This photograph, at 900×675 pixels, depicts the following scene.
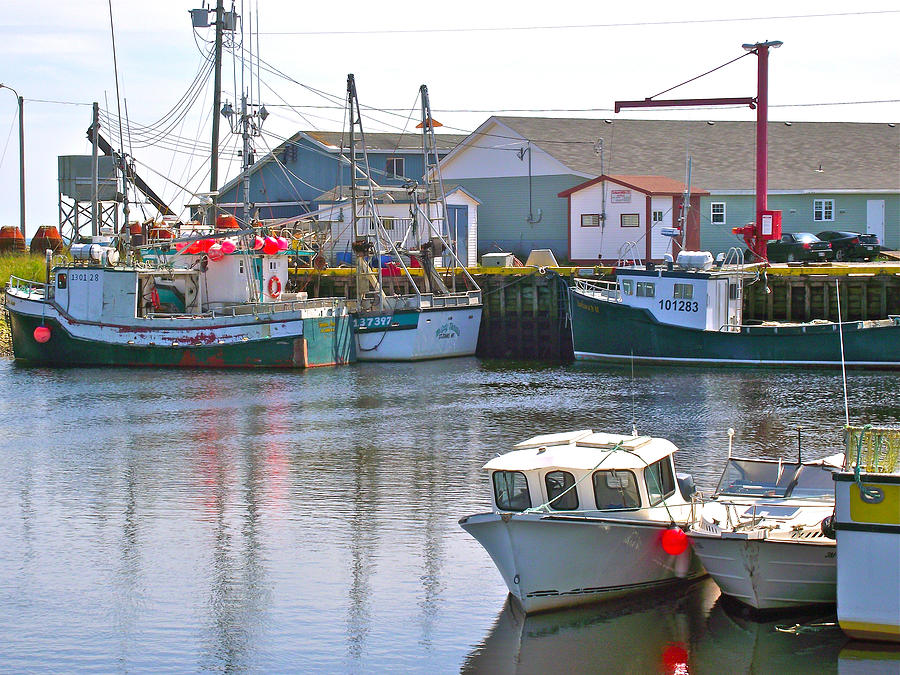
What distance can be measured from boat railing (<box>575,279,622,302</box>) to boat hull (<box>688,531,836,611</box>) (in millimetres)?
24097

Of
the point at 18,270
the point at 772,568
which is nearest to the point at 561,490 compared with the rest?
the point at 772,568

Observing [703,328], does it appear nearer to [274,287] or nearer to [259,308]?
[259,308]

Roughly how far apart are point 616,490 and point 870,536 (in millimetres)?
2971

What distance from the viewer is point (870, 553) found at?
12.3 metres

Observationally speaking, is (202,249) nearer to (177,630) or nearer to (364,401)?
(364,401)

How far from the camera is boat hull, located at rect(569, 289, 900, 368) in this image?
34562 mm

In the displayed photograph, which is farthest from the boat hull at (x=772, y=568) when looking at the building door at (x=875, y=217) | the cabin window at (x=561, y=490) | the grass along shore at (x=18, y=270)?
the building door at (x=875, y=217)

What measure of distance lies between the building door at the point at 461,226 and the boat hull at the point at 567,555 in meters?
35.7

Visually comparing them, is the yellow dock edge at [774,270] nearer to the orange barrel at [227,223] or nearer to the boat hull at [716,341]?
the boat hull at [716,341]

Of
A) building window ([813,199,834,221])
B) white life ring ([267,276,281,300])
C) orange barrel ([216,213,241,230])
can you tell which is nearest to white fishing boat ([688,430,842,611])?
white life ring ([267,276,281,300])

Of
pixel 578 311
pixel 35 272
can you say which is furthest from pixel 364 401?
pixel 35 272

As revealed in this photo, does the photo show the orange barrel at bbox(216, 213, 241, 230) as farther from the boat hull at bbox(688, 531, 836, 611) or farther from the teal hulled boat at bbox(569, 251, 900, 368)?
the boat hull at bbox(688, 531, 836, 611)

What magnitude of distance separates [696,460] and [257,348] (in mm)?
19156

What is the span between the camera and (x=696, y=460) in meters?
21.7
